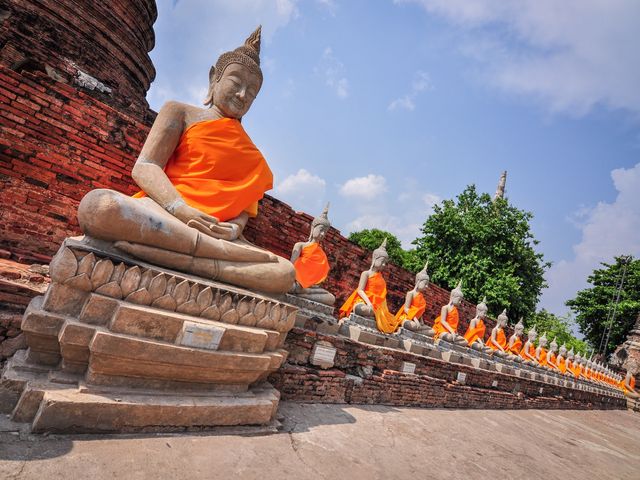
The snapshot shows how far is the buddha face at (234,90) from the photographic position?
3361 mm

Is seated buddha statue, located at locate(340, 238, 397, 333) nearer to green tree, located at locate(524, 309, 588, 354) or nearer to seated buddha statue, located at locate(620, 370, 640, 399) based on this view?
seated buddha statue, located at locate(620, 370, 640, 399)

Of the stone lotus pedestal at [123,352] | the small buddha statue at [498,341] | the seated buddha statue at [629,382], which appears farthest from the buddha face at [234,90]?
the seated buddha statue at [629,382]

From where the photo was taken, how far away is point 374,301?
6.07m

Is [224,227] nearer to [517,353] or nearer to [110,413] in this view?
[110,413]

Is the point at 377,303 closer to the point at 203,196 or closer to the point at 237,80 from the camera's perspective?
the point at 203,196

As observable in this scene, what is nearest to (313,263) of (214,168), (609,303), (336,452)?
(214,168)

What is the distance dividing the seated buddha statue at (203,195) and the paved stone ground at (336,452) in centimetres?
115

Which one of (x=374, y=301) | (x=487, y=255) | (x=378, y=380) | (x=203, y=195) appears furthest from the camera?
(x=487, y=255)

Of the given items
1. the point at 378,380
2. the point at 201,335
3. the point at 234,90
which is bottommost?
the point at 378,380

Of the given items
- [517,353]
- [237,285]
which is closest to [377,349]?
[237,285]

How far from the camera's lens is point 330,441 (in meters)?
2.86

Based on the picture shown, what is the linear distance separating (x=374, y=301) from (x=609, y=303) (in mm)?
30261

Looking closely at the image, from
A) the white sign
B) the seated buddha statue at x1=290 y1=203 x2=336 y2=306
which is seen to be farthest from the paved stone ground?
the seated buddha statue at x1=290 y1=203 x2=336 y2=306

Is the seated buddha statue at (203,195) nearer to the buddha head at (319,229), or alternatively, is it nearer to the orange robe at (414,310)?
the buddha head at (319,229)
